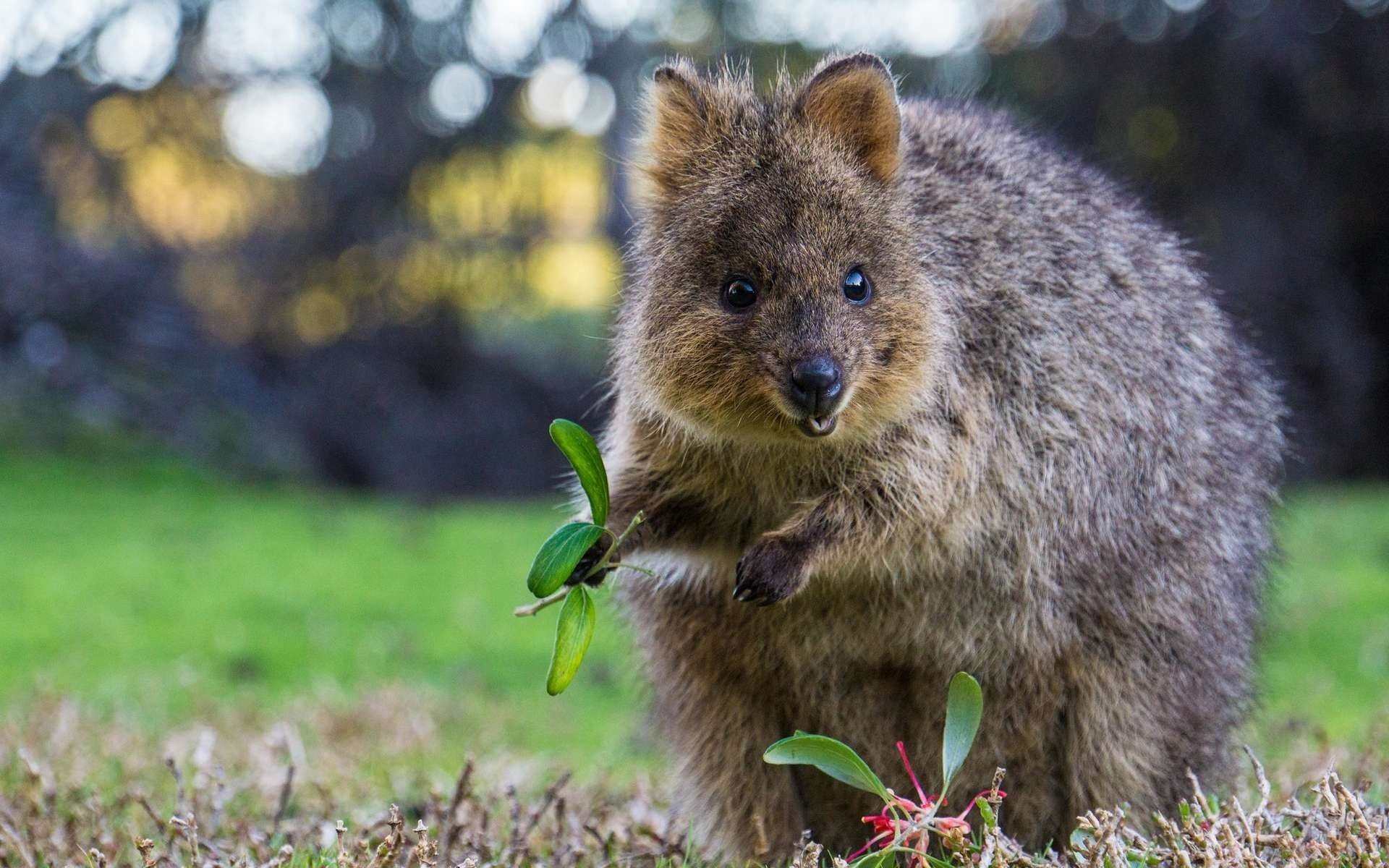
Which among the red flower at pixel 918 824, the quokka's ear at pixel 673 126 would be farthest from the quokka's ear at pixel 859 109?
the red flower at pixel 918 824

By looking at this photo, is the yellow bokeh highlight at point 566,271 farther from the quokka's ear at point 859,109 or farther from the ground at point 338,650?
the quokka's ear at point 859,109

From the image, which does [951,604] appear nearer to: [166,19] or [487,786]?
[487,786]

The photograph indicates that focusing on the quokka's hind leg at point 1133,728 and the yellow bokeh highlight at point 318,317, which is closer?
the quokka's hind leg at point 1133,728

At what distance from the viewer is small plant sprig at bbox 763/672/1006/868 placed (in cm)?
335

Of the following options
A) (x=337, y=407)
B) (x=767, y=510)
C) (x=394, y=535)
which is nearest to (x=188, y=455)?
(x=337, y=407)

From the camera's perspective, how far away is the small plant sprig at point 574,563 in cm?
373

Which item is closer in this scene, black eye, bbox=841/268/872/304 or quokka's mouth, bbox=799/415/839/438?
quokka's mouth, bbox=799/415/839/438

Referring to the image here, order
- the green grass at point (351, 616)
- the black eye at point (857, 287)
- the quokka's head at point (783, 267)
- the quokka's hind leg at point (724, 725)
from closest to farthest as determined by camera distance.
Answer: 1. the quokka's head at point (783, 267)
2. the black eye at point (857, 287)
3. the quokka's hind leg at point (724, 725)
4. the green grass at point (351, 616)

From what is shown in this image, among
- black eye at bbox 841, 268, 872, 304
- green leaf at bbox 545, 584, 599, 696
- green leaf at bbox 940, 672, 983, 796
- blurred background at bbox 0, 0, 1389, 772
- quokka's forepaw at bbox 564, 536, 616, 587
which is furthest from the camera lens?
blurred background at bbox 0, 0, 1389, 772

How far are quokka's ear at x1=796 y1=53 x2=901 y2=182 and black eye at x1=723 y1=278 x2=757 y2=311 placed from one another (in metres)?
0.56

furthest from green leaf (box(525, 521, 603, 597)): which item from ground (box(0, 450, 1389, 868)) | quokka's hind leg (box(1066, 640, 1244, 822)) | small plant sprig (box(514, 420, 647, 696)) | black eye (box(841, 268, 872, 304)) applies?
quokka's hind leg (box(1066, 640, 1244, 822))

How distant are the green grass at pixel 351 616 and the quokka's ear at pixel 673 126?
179cm

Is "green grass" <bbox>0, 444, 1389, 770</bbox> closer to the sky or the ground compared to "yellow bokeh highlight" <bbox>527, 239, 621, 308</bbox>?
closer to the ground

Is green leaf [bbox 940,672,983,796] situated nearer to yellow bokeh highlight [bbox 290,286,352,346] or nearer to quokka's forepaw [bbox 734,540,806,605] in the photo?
quokka's forepaw [bbox 734,540,806,605]
